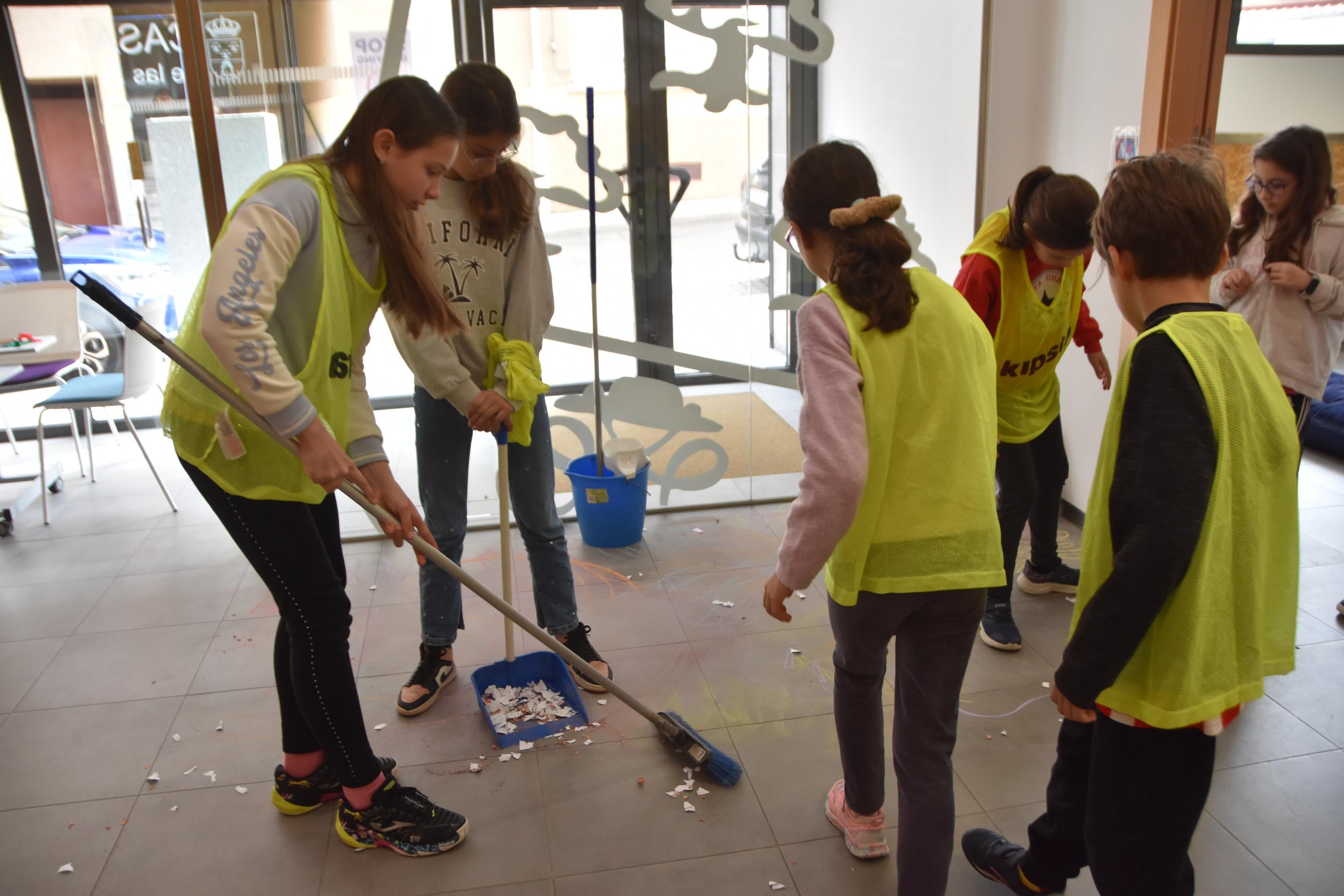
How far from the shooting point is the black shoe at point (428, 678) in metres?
2.21

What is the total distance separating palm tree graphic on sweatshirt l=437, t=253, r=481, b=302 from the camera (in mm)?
2062

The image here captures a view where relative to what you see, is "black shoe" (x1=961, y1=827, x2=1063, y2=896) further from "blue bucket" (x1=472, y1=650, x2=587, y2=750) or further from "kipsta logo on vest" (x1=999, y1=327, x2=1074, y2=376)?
"kipsta logo on vest" (x1=999, y1=327, x2=1074, y2=376)

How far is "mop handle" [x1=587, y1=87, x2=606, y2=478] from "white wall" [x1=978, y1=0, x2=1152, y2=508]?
4.44 ft

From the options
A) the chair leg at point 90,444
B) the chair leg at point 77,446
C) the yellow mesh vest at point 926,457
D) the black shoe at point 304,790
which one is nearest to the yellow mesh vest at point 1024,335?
the yellow mesh vest at point 926,457

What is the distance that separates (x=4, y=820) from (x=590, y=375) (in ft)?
6.84

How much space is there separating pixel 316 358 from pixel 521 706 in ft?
3.51

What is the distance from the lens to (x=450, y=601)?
2303 millimetres

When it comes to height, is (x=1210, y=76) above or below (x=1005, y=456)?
above

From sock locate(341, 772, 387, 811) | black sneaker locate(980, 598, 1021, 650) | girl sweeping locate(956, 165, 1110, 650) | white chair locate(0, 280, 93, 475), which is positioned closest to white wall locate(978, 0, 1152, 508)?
girl sweeping locate(956, 165, 1110, 650)

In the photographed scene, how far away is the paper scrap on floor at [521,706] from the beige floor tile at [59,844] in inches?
29.9

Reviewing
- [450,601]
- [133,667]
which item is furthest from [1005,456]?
[133,667]

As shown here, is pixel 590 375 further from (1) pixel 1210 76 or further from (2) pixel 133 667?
(1) pixel 1210 76

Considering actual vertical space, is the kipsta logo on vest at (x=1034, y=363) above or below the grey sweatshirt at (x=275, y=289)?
below

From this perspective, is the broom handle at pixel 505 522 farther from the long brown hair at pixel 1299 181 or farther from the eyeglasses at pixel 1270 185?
the eyeglasses at pixel 1270 185
